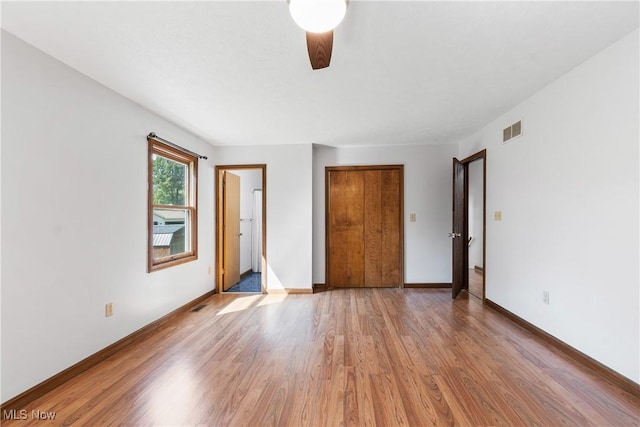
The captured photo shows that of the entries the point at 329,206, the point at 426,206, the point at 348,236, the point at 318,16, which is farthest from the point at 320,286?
the point at 318,16

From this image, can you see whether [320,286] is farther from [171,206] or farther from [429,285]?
[171,206]

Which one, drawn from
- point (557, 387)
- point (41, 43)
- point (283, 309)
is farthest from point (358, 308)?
point (41, 43)

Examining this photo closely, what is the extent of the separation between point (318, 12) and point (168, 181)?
8.90ft

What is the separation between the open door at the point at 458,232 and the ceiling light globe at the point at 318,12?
3023mm

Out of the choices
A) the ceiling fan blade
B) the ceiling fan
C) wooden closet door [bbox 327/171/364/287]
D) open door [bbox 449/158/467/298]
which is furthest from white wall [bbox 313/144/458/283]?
the ceiling fan

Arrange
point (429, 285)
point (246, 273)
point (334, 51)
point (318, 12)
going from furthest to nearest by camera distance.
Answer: point (246, 273) → point (429, 285) → point (334, 51) → point (318, 12)

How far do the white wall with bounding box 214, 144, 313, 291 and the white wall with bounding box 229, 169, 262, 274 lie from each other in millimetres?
1368

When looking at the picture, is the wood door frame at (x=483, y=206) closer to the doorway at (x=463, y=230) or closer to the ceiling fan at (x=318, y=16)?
the doorway at (x=463, y=230)

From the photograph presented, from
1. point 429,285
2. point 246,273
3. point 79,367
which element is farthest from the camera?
point 246,273

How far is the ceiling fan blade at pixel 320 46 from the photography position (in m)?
1.26

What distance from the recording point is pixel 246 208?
5266mm

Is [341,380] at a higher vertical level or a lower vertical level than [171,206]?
lower

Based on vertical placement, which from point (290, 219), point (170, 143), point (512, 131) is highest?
point (512, 131)

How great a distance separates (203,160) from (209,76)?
6.14 feet
